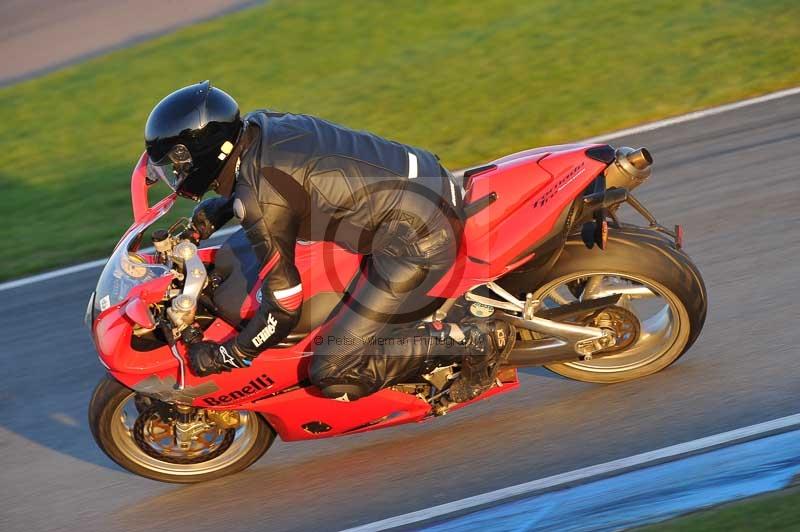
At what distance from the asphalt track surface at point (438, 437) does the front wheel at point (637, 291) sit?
0.12m

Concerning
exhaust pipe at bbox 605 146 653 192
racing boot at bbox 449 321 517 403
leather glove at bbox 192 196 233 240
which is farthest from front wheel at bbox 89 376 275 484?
exhaust pipe at bbox 605 146 653 192

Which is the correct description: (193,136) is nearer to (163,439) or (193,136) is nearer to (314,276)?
(314,276)

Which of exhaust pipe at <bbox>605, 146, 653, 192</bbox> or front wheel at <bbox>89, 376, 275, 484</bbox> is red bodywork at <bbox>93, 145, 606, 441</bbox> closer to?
exhaust pipe at <bbox>605, 146, 653, 192</bbox>

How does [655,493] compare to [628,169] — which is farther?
[628,169]

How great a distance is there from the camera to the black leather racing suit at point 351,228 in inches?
183

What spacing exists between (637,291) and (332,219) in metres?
1.76

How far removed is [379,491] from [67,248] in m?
4.47

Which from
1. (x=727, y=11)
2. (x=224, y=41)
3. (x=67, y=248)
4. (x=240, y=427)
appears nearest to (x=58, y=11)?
(x=224, y=41)

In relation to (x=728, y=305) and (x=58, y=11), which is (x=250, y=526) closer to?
(x=728, y=305)

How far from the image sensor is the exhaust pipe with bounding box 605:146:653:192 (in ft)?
17.3

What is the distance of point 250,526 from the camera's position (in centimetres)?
520

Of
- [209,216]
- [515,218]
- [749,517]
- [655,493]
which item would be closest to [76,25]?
[209,216]

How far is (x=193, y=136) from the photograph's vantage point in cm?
461

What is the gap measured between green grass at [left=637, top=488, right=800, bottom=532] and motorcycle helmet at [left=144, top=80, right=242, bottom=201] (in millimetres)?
2393
